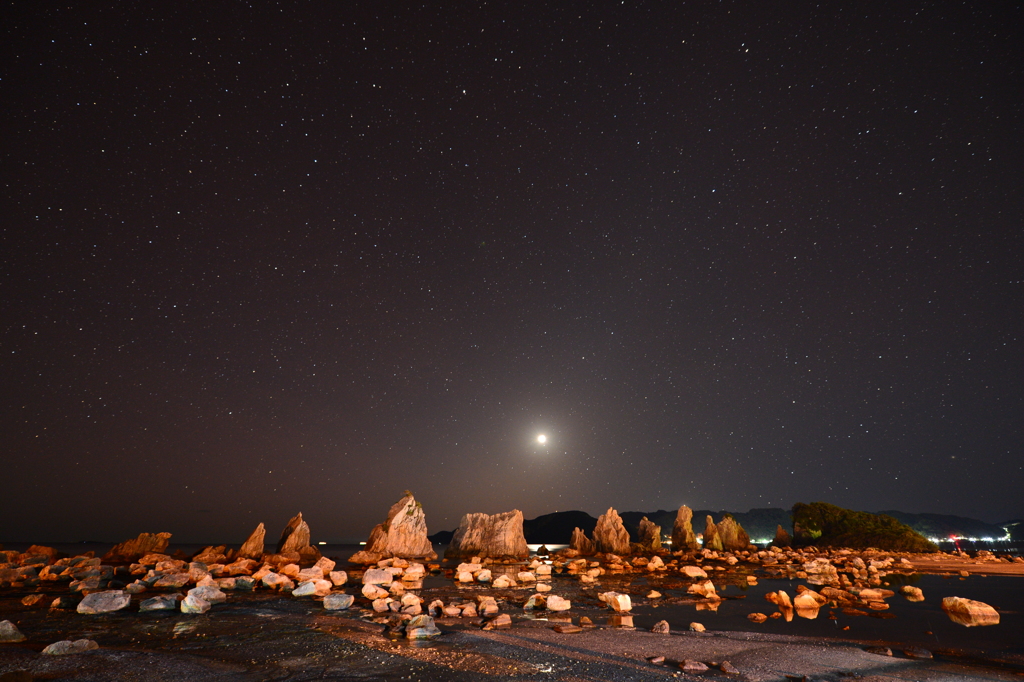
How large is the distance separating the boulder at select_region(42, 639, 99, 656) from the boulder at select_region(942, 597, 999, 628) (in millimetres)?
25382

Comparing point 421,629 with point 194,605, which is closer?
point 421,629

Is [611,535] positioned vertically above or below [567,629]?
below

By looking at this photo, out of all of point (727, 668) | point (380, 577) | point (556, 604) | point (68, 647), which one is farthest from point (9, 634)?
point (727, 668)

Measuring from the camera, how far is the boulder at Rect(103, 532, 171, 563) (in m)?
47.1

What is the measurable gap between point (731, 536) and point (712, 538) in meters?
2.94

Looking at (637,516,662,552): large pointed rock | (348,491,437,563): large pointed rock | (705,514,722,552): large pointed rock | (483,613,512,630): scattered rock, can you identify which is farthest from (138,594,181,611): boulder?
(705,514,722,552): large pointed rock

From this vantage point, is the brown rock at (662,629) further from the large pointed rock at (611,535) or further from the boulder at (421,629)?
the large pointed rock at (611,535)

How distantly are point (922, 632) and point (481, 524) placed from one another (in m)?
63.4

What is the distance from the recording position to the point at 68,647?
1032 cm

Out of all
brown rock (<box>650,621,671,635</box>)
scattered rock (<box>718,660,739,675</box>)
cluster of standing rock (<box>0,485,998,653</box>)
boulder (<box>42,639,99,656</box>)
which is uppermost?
scattered rock (<box>718,660,739,675</box>)

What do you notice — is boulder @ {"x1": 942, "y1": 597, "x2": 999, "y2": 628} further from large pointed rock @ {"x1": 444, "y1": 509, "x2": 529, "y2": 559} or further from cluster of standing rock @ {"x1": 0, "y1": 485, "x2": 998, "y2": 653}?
large pointed rock @ {"x1": 444, "y1": 509, "x2": 529, "y2": 559}

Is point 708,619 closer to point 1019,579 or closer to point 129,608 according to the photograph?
point 129,608

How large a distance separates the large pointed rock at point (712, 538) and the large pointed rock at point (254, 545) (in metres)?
63.9

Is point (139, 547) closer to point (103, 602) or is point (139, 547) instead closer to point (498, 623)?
point (103, 602)
